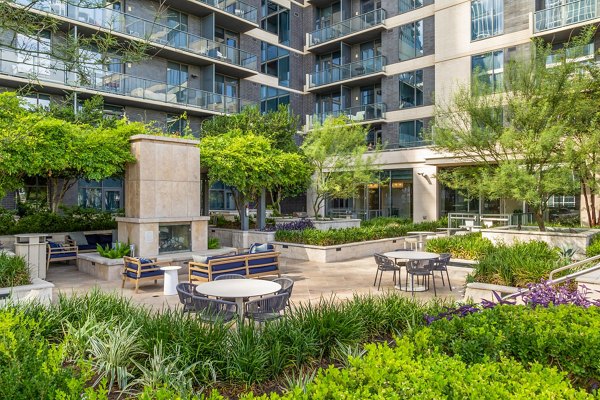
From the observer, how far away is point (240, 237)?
703 inches

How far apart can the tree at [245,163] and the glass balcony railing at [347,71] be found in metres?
13.6

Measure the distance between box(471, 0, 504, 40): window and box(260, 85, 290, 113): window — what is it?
13878 mm

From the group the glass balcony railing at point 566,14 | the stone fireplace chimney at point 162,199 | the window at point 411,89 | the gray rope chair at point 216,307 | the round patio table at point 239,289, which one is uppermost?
the glass balcony railing at point 566,14

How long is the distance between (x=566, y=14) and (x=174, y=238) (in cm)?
2137

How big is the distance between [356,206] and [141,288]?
20211 mm

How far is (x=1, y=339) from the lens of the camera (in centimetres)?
398

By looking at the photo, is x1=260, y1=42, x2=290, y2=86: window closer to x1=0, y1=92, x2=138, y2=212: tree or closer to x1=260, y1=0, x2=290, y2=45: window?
x1=260, y1=0, x2=290, y2=45: window

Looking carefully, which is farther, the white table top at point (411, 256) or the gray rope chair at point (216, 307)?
the white table top at point (411, 256)

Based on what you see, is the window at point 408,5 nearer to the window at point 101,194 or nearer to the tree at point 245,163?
the tree at point 245,163

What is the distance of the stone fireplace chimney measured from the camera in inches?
Answer: 488

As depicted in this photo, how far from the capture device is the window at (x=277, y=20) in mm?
31266

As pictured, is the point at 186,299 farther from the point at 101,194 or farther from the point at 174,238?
the point at 101,194

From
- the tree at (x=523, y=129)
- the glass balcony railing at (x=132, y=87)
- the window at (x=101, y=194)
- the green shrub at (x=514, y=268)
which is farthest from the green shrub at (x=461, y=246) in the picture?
the window at (x=101, y=194)

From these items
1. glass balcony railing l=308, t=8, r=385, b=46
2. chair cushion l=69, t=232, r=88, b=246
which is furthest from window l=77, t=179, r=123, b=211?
glass balcony railing l=308, t=8, r=385, b=46
